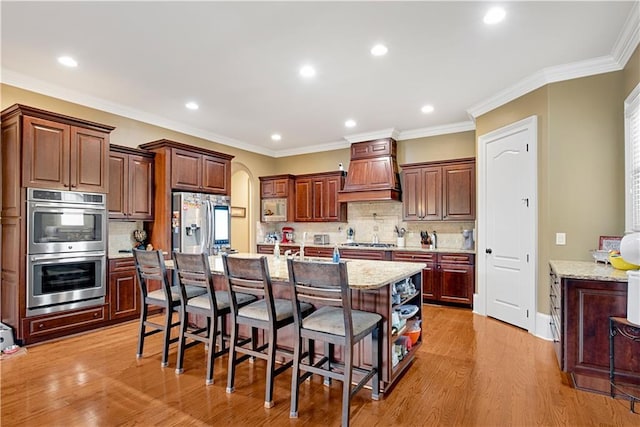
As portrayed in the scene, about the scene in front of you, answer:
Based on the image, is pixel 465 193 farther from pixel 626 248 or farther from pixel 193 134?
pixel 193 134

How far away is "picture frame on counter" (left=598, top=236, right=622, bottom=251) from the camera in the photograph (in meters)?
3.16

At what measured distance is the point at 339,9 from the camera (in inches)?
102

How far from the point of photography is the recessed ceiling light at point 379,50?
123 inches

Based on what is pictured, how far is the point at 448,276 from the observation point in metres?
5.12

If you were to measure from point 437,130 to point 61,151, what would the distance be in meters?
5.34

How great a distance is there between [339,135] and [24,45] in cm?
447

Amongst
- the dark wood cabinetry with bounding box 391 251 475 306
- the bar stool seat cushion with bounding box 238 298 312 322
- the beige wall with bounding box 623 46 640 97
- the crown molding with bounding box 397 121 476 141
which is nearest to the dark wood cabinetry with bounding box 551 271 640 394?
the beige wall with bounding box 623 46 640 97

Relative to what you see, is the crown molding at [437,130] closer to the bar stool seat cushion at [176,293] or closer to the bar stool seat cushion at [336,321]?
the bar stool seat cushion at [336,321]

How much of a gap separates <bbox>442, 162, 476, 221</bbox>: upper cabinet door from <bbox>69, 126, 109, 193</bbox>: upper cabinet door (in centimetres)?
482

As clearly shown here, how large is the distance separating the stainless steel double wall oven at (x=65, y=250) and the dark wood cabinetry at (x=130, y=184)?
37cm

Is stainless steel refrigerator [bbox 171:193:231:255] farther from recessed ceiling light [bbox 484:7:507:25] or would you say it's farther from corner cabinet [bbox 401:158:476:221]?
recessed ceiling light [bbox 484:7:507:25]

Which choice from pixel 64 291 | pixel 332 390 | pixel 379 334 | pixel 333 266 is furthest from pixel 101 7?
pixel 332 390

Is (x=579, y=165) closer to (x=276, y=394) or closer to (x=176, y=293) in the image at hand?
(x=276, y=394)

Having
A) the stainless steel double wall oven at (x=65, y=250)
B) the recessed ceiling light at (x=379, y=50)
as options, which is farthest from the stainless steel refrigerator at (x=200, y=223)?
the recessed ceiling light at (x=379, y=50)
